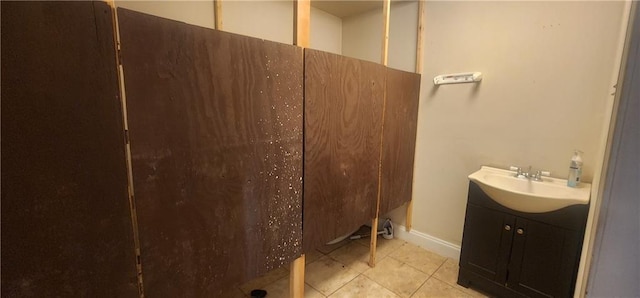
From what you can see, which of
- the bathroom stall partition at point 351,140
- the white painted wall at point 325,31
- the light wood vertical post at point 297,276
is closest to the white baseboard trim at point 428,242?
the bathroom stall partition at point 351,140

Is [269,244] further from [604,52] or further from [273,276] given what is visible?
[604,52]

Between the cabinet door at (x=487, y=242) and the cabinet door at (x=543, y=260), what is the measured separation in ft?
0.14

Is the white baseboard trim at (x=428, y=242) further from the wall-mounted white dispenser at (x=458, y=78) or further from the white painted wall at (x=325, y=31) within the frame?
the white painted wall at (x=325, y=31)

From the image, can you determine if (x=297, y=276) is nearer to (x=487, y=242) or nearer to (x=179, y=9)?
(x=487, y=242)

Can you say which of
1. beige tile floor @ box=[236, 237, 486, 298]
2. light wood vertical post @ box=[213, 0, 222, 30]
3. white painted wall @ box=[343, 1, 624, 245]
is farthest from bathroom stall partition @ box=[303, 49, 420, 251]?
light wood vertical post @ box=[213, 0, 222, 30]

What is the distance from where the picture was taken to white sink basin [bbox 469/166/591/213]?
4.75ft

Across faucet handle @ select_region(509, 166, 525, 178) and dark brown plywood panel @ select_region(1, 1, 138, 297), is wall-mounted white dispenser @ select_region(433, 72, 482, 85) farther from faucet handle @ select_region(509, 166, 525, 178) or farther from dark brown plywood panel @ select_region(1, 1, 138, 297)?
dark brown plywood panel @ select_region(1, 1, 138, 297)

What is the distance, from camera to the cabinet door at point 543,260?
4.75 ft

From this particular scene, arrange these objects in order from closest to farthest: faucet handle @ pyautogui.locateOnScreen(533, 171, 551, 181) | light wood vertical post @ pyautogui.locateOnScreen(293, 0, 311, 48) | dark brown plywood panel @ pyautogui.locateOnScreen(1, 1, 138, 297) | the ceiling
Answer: dark brown plywood panel @ pyautogui.locateOnScreen(1, 1, 138, 297), light wood vertical post @ pyautogui.locateOnScreen(293, 0, 311, 48), faucet handle @ pyautogui.locateOnScreen(533, 171, 551, 181), the ceiling

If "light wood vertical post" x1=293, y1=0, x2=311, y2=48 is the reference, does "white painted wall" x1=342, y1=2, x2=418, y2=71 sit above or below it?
above

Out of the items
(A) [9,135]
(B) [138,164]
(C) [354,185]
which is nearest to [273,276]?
(C) [354,185]

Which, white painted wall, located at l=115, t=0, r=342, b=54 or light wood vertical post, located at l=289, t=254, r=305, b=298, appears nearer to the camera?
light wood vertical post, located at l=289, t=254, r=305, b=298

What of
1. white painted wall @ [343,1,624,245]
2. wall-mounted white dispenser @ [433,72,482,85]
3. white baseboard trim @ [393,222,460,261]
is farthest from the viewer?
white baseboard trim @ [393,222,460,261]

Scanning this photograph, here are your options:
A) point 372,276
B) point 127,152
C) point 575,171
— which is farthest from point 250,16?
point 575,171
